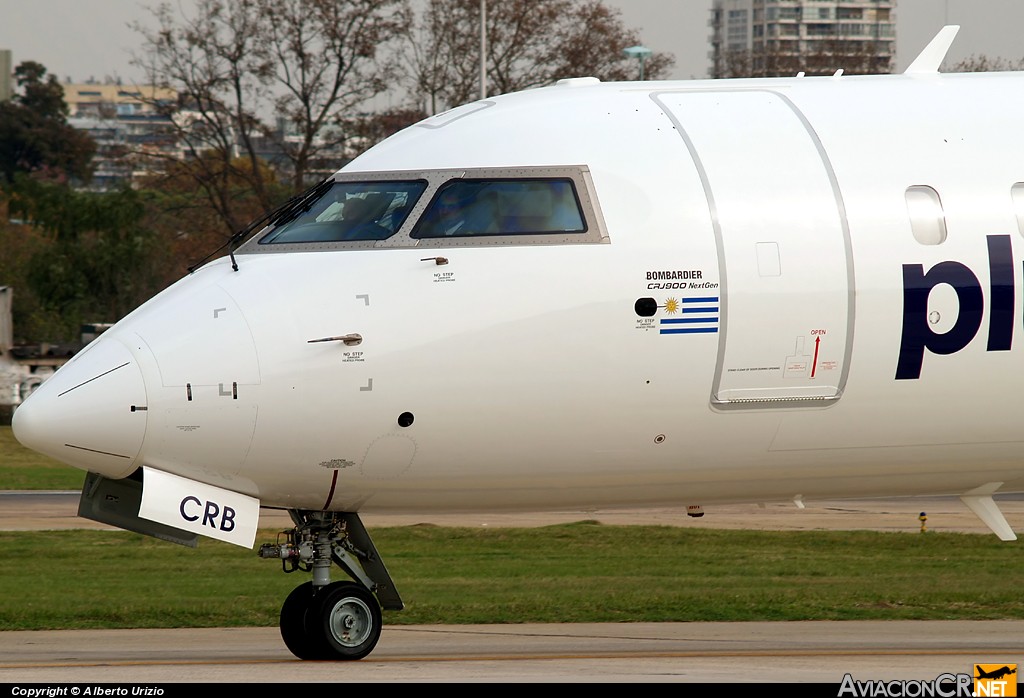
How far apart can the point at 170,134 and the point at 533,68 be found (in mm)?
11396

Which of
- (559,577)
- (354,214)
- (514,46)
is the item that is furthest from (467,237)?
(514,46)

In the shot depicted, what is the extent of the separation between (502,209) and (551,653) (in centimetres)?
422

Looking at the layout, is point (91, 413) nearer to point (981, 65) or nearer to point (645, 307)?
point (645, 307)

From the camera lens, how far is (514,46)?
151 feet

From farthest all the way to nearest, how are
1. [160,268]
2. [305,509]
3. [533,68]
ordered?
[160,268], [533,68], [305,509]

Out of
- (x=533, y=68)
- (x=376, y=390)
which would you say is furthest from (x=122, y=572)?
(x=533, y=68)

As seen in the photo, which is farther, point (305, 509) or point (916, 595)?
point (916, 595)

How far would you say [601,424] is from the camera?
11.0 meters

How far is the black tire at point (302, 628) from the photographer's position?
1146 cm

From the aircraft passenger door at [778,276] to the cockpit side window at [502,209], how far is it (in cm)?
106

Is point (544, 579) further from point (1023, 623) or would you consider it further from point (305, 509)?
point (305, 509)

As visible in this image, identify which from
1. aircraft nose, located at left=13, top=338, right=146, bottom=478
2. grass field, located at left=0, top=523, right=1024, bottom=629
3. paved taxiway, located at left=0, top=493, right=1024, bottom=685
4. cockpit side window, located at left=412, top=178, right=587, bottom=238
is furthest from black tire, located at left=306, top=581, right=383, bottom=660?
grass field, located at left=0, top=523, right=1024, bottom=629

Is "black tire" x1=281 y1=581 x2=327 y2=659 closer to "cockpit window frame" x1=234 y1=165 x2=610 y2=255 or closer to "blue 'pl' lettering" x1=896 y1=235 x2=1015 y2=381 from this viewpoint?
"cockpit window frame" x1=234 y1=165 x2=610 y2=255

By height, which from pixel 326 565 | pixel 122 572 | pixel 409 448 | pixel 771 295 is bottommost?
pixel 122 572
